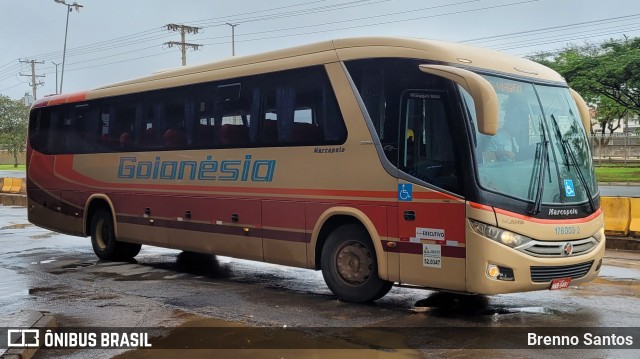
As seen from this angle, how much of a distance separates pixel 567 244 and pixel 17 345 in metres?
5.75

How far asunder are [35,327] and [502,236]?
4.99 meters

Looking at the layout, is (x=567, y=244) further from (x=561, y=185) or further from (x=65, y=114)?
(x=65, y=114)

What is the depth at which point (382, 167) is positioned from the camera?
794 centimetres

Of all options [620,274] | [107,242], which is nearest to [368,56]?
[620,274]

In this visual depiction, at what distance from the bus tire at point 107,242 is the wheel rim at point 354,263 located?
585 cm

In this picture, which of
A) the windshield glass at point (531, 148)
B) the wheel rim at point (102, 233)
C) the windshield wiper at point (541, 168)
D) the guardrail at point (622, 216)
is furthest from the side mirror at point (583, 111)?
the wheel rim at point (102, 233)

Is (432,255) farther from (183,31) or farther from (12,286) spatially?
(183,31)

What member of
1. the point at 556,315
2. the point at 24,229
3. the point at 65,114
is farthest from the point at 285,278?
the point at 24,229

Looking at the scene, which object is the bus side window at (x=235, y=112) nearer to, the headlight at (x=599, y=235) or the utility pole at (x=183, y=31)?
the headlight at (x=599, y=235)

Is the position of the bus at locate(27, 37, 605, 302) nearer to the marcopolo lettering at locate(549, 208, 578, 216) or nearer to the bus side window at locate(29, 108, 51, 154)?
the marcopolo lettering at locate(549, 208, 578, 216)

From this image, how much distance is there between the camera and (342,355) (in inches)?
239

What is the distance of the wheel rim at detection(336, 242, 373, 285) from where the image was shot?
8305 millimetres

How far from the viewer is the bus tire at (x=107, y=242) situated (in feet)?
41.6

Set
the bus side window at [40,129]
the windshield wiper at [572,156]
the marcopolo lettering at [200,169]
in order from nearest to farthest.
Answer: the windshield wiper at [572,156], the marcopolo lettering at [200,169], the bus side window at [40,129]
